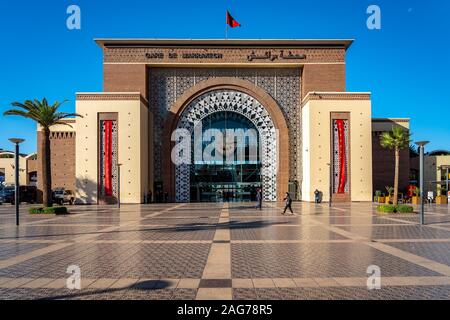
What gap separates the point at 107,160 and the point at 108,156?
0.40m

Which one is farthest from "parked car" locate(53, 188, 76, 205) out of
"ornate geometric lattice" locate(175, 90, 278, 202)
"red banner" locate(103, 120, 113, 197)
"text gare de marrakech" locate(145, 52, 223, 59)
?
"text gare de marrakech" locate(145, 52, 223, 59)

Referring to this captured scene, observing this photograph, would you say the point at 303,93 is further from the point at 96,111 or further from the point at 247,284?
the point at 247,284

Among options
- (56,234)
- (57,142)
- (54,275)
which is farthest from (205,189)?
(54,275)

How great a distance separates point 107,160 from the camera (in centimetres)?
3750

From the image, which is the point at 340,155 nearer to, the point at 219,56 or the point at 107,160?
the point at 219,56

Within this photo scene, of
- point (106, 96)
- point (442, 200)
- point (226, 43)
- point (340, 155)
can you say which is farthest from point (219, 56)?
point (442, 200)

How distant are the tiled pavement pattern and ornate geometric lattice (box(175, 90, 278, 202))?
24346 millimetres

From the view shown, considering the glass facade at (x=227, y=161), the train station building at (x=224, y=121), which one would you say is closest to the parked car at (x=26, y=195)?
the train station building at (x=224, y=121)

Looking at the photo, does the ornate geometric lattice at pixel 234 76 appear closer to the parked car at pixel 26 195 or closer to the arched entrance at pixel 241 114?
the arched entrance at pixel 241 114

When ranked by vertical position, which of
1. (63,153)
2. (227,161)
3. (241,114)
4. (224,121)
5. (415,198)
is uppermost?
(241,114)

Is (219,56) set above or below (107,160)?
above

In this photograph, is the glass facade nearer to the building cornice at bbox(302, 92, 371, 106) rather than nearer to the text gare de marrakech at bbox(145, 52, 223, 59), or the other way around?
the text gare de marrakech at bbox(145, 52, 223, 59)

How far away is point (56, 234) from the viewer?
1519 cm

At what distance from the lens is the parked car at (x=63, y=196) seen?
37625 mm
